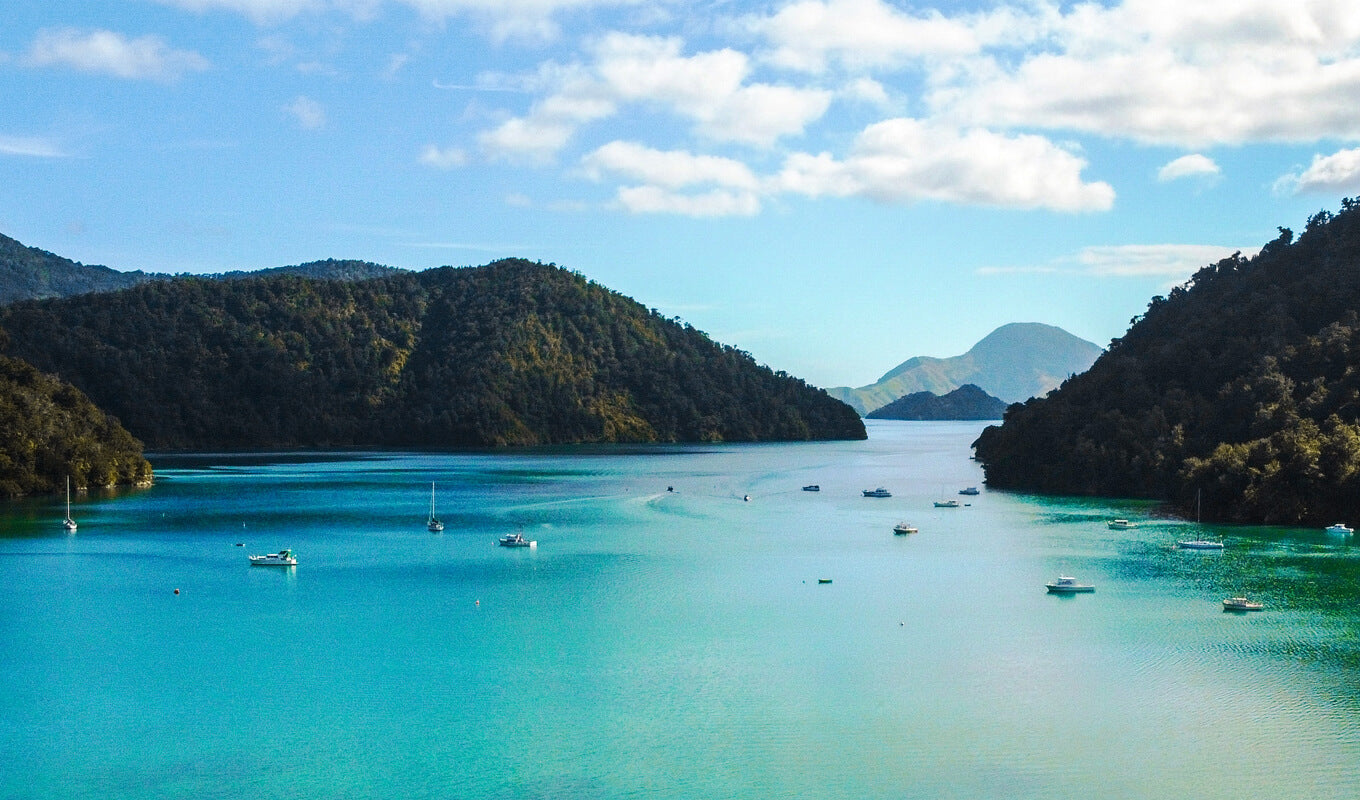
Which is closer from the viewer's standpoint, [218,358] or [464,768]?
[464,768]

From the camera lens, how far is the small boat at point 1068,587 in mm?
46969

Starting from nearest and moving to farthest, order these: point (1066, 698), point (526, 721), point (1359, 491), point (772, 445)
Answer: point (526, 721)
point (1066, 698)
point (1359, 491)
point (772, 445)

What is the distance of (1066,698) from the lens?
1244 inches

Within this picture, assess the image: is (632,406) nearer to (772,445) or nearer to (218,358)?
(772,445)

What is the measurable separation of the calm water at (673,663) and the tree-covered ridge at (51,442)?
15547 mm

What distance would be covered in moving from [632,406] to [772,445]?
24.2 m

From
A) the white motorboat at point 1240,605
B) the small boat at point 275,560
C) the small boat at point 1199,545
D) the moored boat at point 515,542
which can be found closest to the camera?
the white motorboat at point 1240,605

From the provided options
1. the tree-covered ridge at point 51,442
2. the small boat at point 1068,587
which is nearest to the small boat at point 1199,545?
the small boat at point 1068,587

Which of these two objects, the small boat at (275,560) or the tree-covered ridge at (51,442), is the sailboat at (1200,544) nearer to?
the small boat at (275,560)

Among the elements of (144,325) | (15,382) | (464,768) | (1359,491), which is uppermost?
(144,325)

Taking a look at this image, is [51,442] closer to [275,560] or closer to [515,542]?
[275,560]

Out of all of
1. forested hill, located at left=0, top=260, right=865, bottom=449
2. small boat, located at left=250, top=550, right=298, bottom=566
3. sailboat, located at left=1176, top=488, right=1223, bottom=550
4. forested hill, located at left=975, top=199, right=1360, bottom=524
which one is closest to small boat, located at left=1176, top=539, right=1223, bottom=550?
sailboat, located at left=1176, top=488, right=1223, bottom=550

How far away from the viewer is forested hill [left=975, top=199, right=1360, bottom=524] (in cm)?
6544

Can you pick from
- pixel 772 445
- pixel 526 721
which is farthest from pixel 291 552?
pixel 772 445
